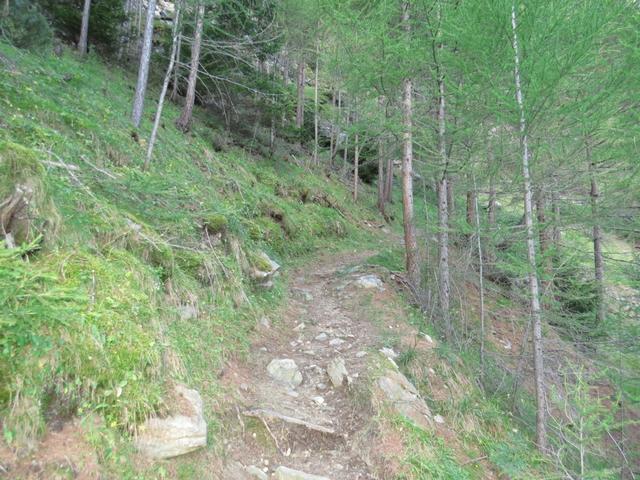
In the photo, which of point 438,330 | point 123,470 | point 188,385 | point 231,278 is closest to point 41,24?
point 231,278

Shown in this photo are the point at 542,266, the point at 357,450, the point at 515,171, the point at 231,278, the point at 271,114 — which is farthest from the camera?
the point at 271,114

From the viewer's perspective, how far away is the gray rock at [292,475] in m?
3.29

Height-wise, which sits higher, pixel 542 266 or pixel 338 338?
pixel 542 266

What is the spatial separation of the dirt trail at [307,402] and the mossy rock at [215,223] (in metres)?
1.88

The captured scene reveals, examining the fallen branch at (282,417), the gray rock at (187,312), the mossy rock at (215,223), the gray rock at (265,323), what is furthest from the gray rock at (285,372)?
the mossy rock at (215,223)

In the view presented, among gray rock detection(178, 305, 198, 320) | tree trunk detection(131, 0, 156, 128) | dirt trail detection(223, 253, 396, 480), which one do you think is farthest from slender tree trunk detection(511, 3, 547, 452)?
tree trunk detection(131, 0, 156, 128)

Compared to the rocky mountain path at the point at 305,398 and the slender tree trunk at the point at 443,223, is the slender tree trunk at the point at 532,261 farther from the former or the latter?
the slender tree trunk at the point at 443,223

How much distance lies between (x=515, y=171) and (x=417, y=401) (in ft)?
11.6

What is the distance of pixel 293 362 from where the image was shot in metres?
5.08

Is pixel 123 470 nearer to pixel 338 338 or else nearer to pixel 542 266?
pixel 338 338

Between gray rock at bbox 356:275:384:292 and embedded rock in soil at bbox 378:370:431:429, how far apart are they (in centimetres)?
321

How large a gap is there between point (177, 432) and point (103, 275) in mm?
1555

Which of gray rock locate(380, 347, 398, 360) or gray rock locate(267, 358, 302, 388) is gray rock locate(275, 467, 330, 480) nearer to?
gray rock locate(267, 358, 302, 388)

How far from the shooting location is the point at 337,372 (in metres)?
4.87
